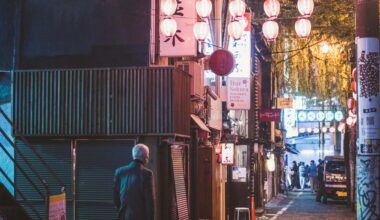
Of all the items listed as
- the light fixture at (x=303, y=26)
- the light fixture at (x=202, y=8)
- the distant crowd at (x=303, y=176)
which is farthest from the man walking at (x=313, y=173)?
the light fixture at (x=202, y=8)

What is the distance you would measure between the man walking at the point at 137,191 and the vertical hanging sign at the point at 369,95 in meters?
3.28

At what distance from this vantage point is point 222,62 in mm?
17938

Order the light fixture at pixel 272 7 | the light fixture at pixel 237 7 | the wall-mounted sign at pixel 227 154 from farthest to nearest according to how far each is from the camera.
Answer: the wall-mounted sign at pixel 227 154 → the light fixture at pixel 237 7 → the light fixture at pixel 272 7

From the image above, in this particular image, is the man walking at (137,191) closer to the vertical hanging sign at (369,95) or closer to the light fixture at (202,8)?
the vertical hanging sign at (369,95)

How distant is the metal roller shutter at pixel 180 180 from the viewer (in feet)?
49.4

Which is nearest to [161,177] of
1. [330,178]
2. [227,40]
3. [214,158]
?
[214,158]

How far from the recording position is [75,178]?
48.1 feet

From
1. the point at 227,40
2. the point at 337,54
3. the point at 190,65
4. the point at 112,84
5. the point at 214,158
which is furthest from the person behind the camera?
the point at 337,54

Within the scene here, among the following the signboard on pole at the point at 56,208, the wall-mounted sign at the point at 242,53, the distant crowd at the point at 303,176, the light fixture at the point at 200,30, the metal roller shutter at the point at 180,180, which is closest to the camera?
the signboard on pole at the point at 56,208

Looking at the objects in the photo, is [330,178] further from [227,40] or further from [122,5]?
[122,5]

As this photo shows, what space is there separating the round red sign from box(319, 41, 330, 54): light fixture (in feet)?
28.5

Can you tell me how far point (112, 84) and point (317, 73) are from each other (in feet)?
55.0

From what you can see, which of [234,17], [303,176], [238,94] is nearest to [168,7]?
[234,17]

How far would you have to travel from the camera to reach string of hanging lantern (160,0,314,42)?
15.2 metres
